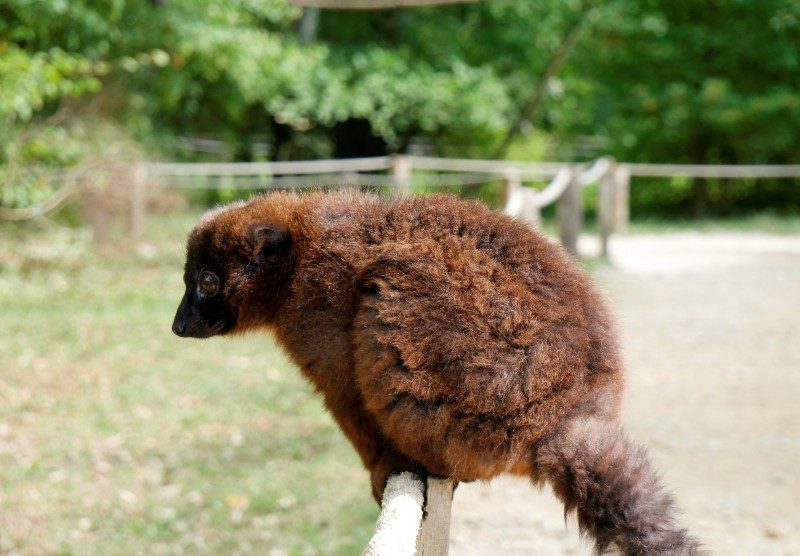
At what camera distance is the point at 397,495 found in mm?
2320

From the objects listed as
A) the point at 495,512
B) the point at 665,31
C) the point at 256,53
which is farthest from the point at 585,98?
the point at 495,512

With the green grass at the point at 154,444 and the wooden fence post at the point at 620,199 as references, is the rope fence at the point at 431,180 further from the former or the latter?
the green grass at the point at 154,444

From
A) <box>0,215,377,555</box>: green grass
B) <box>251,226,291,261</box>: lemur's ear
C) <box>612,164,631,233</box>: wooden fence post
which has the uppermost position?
<box>612,164,631,233</box>: wooden fence post

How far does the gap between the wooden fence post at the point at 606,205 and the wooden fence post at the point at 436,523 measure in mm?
11394

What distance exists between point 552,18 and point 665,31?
2867 millimetres

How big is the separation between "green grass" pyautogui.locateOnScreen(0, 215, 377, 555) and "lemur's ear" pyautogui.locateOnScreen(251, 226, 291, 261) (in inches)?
27.0

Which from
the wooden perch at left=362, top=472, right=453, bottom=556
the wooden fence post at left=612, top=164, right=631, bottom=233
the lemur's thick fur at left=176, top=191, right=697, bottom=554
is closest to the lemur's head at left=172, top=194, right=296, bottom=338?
the lemur's thick fur at left=176, top=191, right=697, bottom=554

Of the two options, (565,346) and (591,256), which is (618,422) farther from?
(591,256)

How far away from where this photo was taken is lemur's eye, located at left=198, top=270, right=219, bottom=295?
343cm

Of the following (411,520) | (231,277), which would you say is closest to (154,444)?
(231,277)

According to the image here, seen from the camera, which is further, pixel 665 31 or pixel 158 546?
pixel 665 31

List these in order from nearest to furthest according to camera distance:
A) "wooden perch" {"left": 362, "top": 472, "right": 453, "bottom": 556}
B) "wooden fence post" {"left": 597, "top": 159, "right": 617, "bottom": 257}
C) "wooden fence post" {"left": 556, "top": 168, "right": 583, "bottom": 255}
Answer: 1. "wooden perch" {"left": 362, "top": 472, "right": 453, "bottom": 556}
2. "wooden fence post" {"left": 556, "top": 168, "right": 583, "bottom": 255}
3. "wooden fence post" {"left": 597, "top": 159, "right": 617, "bottom": 257}

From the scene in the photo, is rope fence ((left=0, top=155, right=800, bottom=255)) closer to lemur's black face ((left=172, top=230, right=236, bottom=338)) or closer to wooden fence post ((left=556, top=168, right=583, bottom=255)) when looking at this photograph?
wooden fence post ((left=556, top=168, right=583, bottom=255))

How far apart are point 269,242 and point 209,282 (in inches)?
13.7
